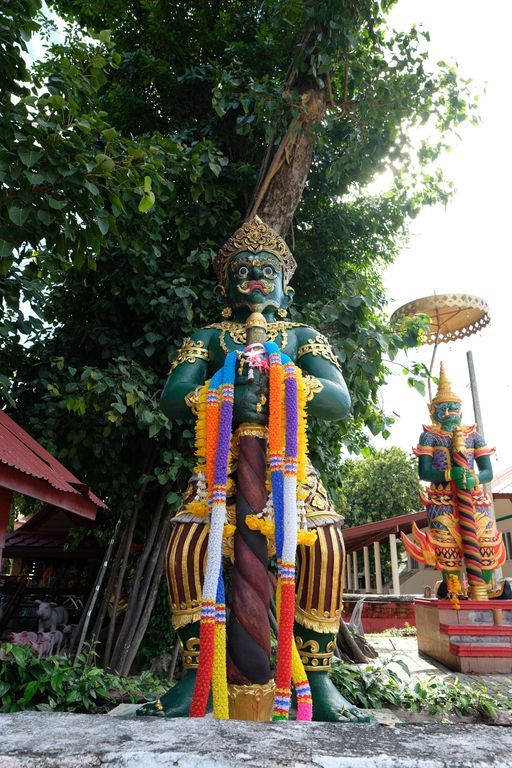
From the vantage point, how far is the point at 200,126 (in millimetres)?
6473

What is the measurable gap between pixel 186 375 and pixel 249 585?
1.29 meters

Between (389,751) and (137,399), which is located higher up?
(137,399)

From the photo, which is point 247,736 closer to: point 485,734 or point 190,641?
point 485,734

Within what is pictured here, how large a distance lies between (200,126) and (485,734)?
6542mm

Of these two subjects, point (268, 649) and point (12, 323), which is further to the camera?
point (12, 323)

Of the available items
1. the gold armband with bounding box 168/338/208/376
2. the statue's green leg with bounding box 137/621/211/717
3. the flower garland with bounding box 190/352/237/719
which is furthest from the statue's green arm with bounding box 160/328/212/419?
the statue's green leg with bounding box 137/621/211/717

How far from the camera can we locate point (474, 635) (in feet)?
18.1

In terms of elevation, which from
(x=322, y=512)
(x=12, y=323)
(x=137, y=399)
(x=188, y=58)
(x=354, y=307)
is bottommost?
(x=322, y=512)

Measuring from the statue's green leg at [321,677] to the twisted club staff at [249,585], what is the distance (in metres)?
0.20

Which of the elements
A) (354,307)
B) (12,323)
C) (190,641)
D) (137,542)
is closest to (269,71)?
(354,307)

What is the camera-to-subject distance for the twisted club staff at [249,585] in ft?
8.55

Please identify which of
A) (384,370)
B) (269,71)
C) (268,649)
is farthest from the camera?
(269,71)

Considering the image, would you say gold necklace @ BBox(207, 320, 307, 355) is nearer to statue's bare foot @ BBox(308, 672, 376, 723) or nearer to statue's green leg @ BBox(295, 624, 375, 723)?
statue's green leg @ BBox(295, 624, 375, 723)

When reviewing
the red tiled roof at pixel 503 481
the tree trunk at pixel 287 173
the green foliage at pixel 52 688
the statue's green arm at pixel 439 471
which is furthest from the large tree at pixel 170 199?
the red tiled roof at pixel 503 481
